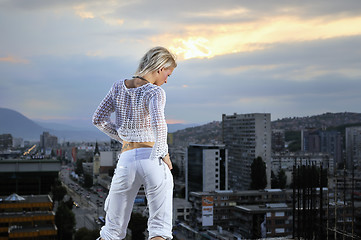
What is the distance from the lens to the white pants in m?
2.01

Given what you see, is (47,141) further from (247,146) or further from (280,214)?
(280,214)

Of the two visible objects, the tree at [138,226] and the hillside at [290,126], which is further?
the hillside at [290,126]

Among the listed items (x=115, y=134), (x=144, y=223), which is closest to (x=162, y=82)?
(x=115, y=134)

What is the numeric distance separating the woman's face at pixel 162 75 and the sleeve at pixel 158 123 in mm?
153

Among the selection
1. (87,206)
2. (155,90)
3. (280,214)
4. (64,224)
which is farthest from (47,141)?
(155,90)

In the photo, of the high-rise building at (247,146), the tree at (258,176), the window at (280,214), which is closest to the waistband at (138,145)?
the window at (280,214)

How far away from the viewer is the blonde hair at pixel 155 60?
211cm

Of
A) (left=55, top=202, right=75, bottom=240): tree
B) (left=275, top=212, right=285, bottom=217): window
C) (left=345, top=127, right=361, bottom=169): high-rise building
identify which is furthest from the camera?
(left=345, top=127, right=361, bottom=169): high-rise building

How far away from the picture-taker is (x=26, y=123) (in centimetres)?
18212

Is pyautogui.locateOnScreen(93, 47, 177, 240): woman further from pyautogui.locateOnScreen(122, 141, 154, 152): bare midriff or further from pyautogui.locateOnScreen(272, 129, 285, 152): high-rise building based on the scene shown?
pyautogui.locateOnScreen(272, 129, 285, 152): high-rise building

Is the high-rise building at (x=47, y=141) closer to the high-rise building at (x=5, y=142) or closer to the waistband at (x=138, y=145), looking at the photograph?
the high-rise building at (x=5, y=142)

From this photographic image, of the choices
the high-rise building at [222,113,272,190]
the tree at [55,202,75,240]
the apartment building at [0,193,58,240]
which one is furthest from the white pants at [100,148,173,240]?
the high-rise building at [222,113,272,190]

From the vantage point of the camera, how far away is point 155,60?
2.10 metres

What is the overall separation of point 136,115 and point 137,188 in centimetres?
35
